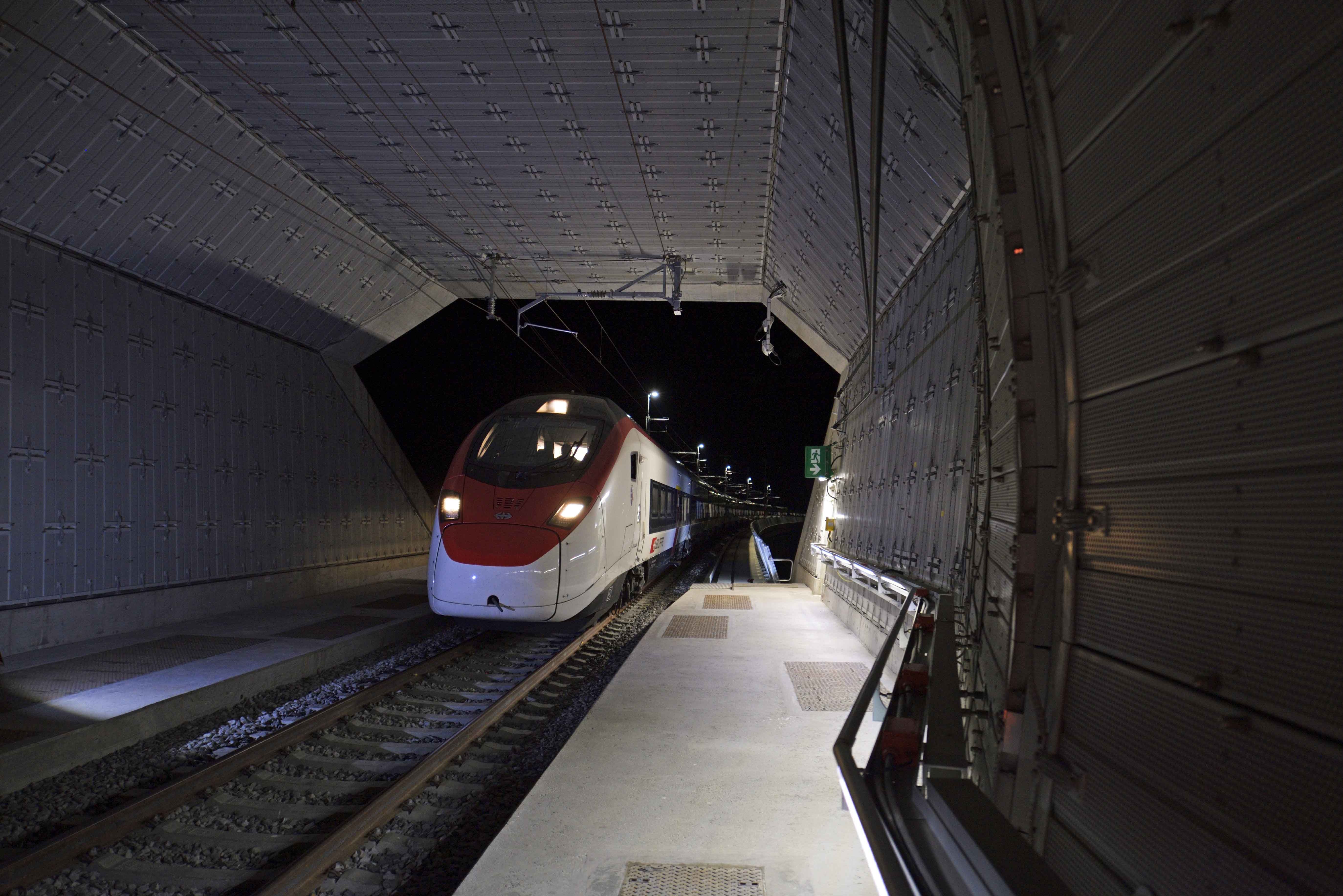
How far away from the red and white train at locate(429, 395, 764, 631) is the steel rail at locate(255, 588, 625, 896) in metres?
1.44

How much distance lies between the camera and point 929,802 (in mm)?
2365

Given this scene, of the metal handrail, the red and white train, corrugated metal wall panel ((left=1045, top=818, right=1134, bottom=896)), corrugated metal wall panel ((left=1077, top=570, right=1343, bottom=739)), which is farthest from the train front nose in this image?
corrugated metal wall panel ((left=1077, top=570, right=1343, bottom=739))

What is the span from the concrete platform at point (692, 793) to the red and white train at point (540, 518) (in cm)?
142

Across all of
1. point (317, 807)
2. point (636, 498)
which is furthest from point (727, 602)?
point (317, 807)

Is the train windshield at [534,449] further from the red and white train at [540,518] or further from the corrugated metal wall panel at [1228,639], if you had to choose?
the corrugated metal wall panel at [1228,639]

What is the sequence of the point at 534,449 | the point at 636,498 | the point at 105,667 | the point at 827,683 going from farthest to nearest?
the point at 636,498 < the point at 534,449 < the point at 105,667 < the point at 827,683

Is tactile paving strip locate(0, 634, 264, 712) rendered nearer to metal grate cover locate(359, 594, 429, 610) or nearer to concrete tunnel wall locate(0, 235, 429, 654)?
concrete tunnel wall locate(0, 235, 429, 654)

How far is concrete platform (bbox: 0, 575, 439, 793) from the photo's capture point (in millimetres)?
5449

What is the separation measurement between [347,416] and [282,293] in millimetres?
3595

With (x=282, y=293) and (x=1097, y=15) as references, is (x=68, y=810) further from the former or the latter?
(x=282, y=293)

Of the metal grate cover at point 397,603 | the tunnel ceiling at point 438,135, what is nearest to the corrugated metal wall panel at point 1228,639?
the tunnel ceiling at point 438,135

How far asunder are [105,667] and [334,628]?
106 inches

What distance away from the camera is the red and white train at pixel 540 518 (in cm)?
834

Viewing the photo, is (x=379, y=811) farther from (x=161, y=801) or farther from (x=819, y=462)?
(x=819, y=462)
